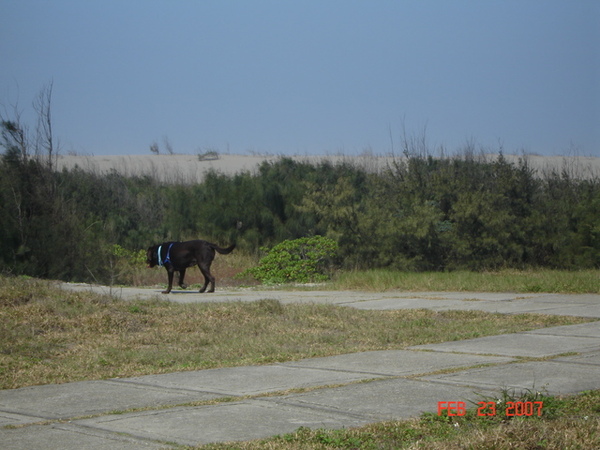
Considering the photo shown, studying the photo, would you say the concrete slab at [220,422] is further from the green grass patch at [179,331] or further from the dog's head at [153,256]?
the dog's head at [153,256]

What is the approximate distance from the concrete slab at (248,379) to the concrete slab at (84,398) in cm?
21

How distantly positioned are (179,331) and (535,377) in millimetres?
4971

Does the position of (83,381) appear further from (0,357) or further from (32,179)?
(32,179)

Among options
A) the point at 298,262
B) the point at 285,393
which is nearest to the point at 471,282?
the point at 298,262

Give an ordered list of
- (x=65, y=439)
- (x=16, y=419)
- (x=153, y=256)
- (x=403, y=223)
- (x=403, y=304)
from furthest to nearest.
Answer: (x=403, y=223) < (x=153, y=256) < (x=403, y=304) < (x=16, y=419) < (x=65, y=439)

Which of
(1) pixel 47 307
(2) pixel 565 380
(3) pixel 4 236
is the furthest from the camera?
(3) pixel 4 236

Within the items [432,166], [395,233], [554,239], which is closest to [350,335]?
[395,233]

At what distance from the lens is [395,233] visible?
21.2m

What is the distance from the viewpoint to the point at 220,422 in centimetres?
556

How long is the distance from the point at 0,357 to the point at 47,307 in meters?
2.47

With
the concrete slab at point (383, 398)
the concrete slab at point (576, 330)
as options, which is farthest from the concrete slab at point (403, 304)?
the concrete slab at point (383, 398)

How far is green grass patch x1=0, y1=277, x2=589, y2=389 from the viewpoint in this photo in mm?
8305
